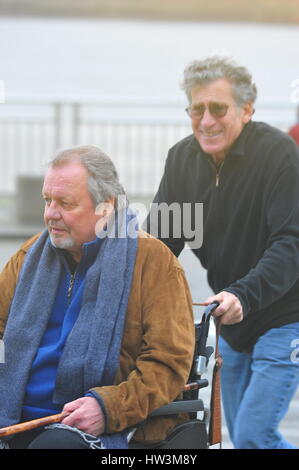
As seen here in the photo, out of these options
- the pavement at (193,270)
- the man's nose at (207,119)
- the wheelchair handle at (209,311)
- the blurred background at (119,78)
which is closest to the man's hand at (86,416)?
the wheelchair handle at (209,311)

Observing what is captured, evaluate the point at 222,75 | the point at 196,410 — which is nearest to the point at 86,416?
the point at 196,410

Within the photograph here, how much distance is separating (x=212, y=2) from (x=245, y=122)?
20.0m

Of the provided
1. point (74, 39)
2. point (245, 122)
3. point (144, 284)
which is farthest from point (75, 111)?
point (74, 39)

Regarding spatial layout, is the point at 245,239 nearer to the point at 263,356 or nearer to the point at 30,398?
the point at 263,356

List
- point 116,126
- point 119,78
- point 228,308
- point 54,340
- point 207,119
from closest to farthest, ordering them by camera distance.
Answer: point 54,340
point 228,308
point 207,119
point 116,126
point 119,78

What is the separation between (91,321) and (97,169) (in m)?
0.49

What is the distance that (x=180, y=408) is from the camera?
2918 millimetres

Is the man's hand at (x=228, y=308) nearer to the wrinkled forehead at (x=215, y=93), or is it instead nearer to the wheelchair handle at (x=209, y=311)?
the wheelchair handle at (x=209, y=311)

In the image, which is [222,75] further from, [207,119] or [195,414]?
[195,414]

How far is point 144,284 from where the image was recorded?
2.93m

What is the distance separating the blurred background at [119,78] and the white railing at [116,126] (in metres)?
0.01

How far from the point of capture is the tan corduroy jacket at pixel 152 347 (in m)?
2.79

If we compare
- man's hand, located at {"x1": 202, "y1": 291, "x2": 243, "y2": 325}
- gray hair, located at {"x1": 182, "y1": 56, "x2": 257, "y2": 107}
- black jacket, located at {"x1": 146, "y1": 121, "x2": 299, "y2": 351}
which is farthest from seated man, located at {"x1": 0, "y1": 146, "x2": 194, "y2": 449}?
gray hair, located at {"x1": 182, "y1": 56, "x2": 257, "y2": 107}

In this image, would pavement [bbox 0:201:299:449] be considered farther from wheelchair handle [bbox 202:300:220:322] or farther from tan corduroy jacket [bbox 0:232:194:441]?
tan corduroy jacket [bbox 0:232:194:441]
